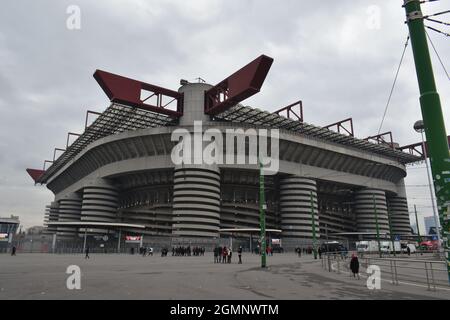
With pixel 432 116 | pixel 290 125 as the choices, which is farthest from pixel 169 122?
pixel 432 116

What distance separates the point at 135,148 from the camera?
66000 mm

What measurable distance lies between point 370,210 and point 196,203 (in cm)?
4553

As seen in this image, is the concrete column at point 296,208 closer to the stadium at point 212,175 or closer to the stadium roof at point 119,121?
the stadium at point 212,175

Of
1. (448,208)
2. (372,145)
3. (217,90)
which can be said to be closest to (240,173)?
(217,90)

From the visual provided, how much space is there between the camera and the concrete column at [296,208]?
6956 centimetres

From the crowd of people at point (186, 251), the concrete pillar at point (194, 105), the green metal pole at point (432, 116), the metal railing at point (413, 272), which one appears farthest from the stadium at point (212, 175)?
the green metal pole at point (432, 116)

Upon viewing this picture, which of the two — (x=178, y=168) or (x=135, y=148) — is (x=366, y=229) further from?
(x=135, y=148)

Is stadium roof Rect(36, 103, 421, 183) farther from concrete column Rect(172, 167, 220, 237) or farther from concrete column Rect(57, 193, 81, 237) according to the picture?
concrete column Rect(57, 193, 81, 237)

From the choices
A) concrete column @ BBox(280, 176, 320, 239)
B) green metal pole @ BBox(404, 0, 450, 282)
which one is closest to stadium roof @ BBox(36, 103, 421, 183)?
concrete column @ BBox(280, 176, 320, 239)

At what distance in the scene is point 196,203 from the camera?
200ft

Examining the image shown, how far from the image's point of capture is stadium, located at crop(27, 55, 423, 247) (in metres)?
57.7

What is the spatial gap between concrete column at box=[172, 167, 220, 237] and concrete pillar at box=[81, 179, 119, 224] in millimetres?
19185

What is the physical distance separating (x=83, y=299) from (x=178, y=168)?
5268 centimetres

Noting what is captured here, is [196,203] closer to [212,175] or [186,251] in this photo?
[212,175]
